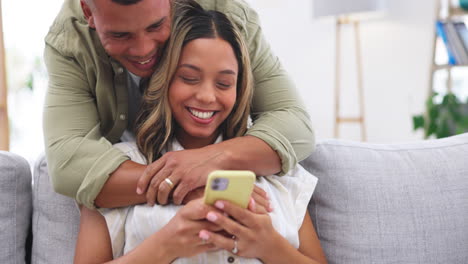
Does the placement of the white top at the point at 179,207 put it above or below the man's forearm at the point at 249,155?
below

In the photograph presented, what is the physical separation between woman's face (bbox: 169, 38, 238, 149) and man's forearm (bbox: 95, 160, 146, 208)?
0.17 metres

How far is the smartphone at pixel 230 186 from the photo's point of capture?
2.99 feet

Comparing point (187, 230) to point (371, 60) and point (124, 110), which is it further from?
point (371, 60)

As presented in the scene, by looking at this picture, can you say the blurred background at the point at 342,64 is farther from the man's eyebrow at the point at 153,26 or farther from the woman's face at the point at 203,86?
the man's eyebrow at the point at 153,26

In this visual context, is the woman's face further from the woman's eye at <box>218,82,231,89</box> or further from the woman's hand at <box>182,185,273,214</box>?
the woman's hand at <box>182,185,273,214</box>

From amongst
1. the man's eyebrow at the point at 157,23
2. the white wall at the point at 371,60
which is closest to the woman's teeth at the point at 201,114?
the man's eyebrow at the point at 157,23

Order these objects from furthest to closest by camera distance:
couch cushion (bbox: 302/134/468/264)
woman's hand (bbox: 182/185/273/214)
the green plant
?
the green plant < couch cushion (bbox: 302/134/468/264) < woman's hand (bbox: 182/185/273/214)

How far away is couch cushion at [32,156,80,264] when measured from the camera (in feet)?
4.27

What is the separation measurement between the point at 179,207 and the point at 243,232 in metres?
0.16

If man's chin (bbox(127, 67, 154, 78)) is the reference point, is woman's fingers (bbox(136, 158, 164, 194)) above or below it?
below

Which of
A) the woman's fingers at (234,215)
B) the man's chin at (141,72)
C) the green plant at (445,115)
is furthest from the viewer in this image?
the green plant at (445,115)

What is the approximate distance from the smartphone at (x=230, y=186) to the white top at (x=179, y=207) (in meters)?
0.16

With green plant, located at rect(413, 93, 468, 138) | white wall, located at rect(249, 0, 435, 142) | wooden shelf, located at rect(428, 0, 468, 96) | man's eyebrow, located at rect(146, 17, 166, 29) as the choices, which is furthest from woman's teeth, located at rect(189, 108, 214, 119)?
white wall, located at rect(249, 0, 435, 142)

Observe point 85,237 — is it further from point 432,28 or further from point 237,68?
point 432,28
